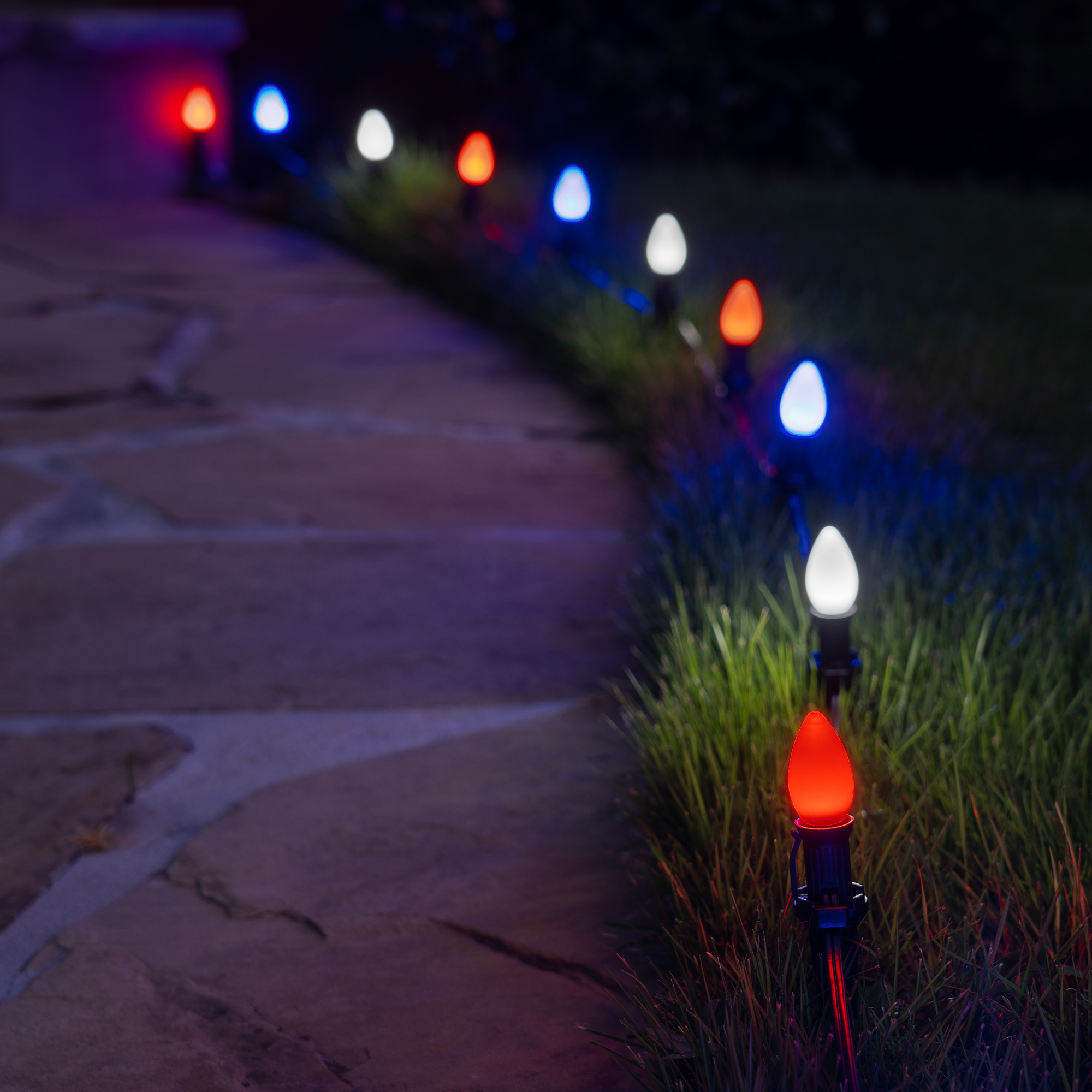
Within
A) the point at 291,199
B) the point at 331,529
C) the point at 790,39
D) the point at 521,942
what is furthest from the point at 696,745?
the point at 790,39

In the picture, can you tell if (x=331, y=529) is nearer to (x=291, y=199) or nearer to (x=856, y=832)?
(x=856, y=832)

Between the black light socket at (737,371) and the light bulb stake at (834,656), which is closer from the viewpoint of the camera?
the light bulb stake at (834,656)

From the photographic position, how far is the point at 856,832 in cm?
160

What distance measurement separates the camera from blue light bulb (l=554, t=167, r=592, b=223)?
13.0 feet

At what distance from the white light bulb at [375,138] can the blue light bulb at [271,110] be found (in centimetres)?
64

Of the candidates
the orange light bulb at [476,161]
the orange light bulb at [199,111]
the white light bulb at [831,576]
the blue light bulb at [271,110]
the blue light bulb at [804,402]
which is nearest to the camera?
the white light bulb at [831,576]

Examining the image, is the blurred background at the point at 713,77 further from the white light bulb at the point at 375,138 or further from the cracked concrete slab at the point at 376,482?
the cracked concrete slab at the point at 376,482

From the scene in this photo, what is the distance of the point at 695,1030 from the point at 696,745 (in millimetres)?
438

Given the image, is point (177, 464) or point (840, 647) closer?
point (840, 647)

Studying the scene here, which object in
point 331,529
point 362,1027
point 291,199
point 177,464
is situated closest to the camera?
point 362,1027

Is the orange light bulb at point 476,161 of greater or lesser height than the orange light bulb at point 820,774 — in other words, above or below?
above

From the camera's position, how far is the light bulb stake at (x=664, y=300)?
362 centimetres

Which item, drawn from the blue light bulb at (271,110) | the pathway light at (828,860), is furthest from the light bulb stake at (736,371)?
the blue light bulb at (271,110)

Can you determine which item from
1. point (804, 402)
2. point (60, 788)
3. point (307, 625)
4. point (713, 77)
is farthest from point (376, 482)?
point (713, 77)
